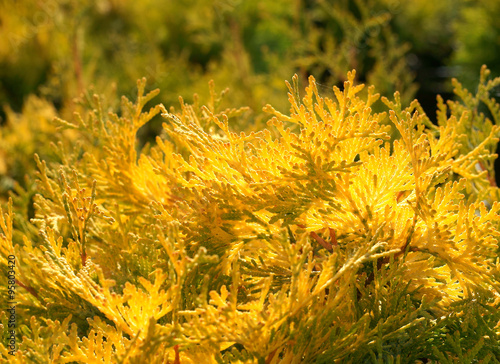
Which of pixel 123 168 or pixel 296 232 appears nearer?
pixel 296 232

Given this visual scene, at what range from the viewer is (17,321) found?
4.25 ft

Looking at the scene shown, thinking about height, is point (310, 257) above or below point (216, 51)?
below

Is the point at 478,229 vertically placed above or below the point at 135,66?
below

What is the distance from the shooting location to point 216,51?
5.79m

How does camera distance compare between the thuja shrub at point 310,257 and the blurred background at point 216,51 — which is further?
the blurred background at point 216,51

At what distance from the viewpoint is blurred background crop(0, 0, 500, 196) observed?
131 inches

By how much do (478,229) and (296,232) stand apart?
0.37 m

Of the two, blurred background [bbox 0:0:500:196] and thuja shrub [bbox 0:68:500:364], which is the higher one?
blurred background [bbox 0:0:500:196]

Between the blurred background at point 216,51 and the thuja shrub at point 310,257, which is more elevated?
the blurred background at point 216,51

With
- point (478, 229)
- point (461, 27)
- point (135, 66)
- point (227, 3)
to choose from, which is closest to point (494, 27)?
point (461, 27)

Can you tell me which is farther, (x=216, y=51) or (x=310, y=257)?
(x=216, y=51)

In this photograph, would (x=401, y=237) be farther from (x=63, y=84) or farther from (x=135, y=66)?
(x=135, y=66)

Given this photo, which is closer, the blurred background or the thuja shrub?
the thuja shrub

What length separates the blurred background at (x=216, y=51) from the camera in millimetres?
3340
